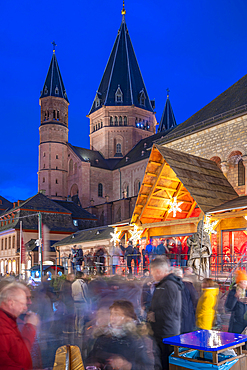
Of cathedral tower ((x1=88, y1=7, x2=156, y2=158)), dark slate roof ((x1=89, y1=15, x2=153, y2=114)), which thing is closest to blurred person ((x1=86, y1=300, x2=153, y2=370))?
cathedral tower ((x1=88, y1=7, x2=156, y2=158))

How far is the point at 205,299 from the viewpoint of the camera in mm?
5828

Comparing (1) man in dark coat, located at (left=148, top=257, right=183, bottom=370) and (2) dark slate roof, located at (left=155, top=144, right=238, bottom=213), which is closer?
(1) man in dark coat, located at (left=148, top=257, right=183, bottom=370)

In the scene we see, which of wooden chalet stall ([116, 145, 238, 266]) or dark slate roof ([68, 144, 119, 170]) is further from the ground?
dark slate roof ([68, 144, 119, 170])

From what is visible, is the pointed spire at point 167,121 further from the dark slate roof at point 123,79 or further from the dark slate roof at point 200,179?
the dark slate roof at point 200,179

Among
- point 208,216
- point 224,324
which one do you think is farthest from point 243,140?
point 224,324

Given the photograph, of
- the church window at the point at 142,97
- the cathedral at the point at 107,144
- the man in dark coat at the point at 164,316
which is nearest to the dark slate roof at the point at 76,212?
the cathedral at the point at 107,144

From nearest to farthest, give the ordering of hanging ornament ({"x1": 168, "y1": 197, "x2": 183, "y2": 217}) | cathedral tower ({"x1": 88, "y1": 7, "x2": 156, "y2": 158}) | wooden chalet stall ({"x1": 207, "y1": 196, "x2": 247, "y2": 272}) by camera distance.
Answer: wooden chalet stall ({"x1": 207, "y1": 196, "x2": 247, "y2": 272}), hanging ornament ({"x1": 168, "y1": 197, "x2": 183, "y2": 217}), cathedral tower ({"x1": 88, "y1": 7, "x2": 156, "y2": 158})

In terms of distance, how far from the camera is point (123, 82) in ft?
224

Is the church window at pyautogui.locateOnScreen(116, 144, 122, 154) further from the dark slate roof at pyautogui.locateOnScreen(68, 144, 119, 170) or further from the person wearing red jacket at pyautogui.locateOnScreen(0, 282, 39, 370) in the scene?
the person wearing red jacket at pyautogui.locateOnScreen(0, 282, 39, 370)

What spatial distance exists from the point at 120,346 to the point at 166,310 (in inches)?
26.3

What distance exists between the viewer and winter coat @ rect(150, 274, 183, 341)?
4.30m

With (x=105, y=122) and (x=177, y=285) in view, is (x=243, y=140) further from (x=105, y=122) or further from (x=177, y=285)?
(x=105, y=122)

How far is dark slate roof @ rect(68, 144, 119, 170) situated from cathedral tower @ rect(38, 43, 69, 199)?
3.00m

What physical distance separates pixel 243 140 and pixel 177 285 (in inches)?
712
